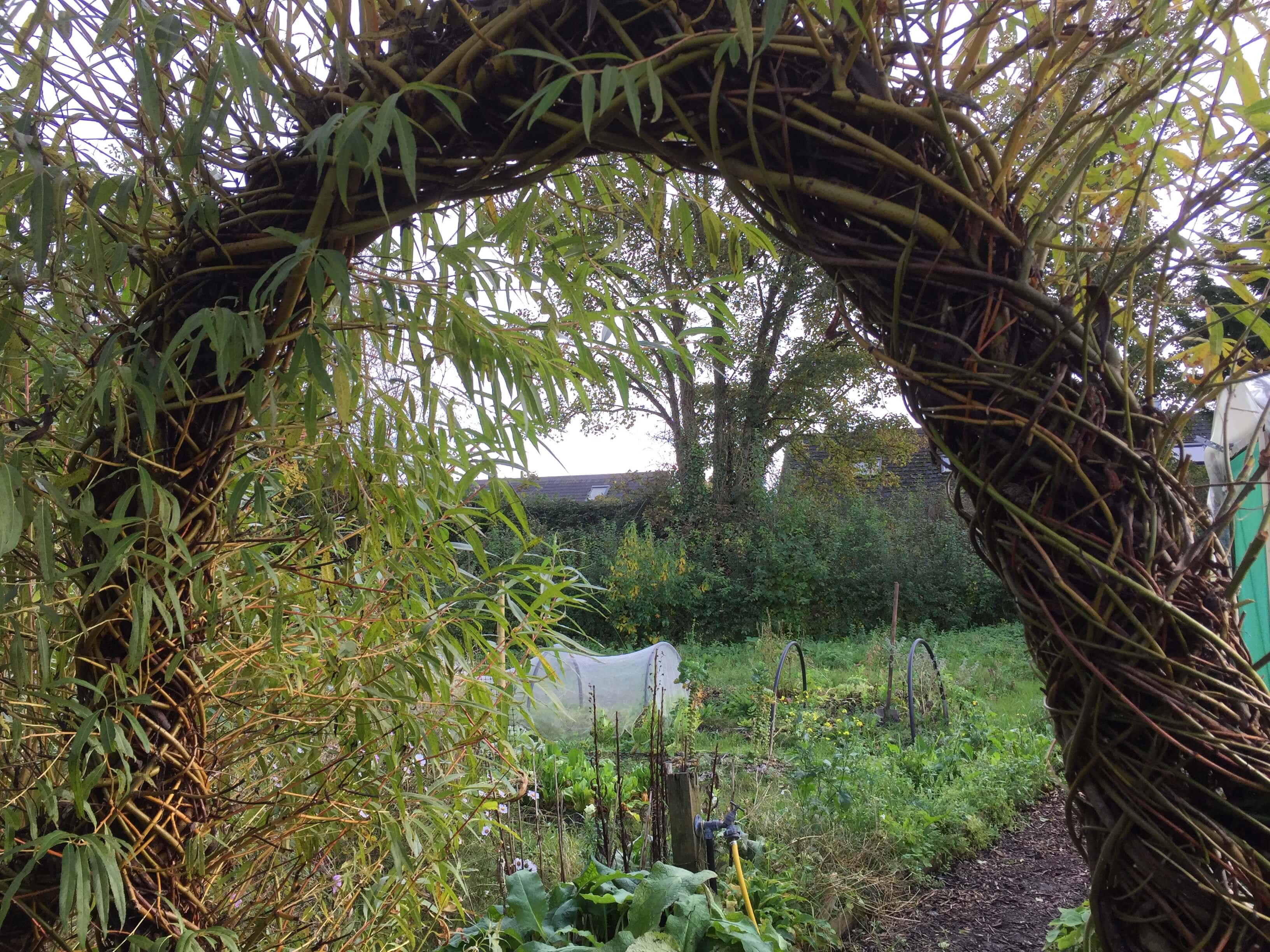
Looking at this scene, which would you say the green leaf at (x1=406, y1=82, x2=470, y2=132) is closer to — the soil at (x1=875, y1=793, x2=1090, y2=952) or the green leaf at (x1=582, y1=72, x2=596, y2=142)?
the green leaf at (x1=582, y1=72, x2=596, y2=142)

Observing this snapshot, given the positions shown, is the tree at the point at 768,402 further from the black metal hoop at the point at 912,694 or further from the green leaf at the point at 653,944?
the green leaf at the point at 653,944

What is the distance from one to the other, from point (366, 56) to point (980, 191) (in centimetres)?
58

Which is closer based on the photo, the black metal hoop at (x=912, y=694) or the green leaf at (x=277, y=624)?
the green leaf at (x=277, y=624)

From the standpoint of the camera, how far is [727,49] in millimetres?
668

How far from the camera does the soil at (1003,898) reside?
2900 mm

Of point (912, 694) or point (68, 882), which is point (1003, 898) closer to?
point (912, 694)

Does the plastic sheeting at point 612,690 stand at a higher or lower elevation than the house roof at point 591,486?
lower

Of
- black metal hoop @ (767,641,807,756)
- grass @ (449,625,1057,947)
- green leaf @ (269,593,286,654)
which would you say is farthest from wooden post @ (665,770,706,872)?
green leaf @ (269,593,286,654)

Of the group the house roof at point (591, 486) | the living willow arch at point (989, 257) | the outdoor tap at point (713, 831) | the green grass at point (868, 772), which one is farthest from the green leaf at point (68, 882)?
the house roof at point (591, 486)

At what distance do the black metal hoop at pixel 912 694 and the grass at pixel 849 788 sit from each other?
0.07 meters

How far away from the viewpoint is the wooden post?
2.59m

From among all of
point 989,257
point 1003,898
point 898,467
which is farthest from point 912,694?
point 898,467

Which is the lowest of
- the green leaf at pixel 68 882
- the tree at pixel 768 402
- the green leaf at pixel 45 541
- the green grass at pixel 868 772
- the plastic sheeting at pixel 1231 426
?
the green grass at pixel 868 772

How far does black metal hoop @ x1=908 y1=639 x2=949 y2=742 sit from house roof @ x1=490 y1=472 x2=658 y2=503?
4779 millimetres
